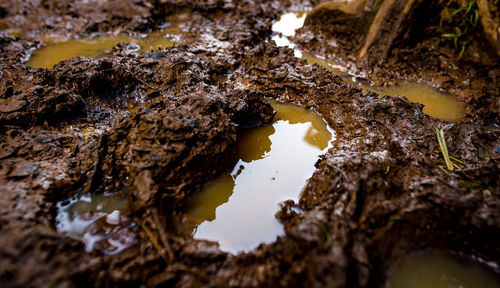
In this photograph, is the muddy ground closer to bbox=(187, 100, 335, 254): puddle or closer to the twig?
the twig

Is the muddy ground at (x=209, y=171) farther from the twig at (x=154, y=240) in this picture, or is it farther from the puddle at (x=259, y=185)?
the puddle at (x=259, y=185)

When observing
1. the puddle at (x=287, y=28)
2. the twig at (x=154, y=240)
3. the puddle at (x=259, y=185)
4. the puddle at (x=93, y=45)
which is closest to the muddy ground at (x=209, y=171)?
the twig at (x=154, y=240)

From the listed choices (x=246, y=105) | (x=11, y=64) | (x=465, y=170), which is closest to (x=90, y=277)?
(x=246, y=105)

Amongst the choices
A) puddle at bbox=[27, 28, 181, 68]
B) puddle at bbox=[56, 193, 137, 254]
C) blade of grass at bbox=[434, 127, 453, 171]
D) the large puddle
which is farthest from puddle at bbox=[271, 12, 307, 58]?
puddle at bbox=[56, 193, 137, 254]

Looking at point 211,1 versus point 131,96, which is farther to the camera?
point 211,1

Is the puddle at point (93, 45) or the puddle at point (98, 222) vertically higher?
the puddle at point (98, 222)

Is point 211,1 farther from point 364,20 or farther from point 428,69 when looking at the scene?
point 428,69
